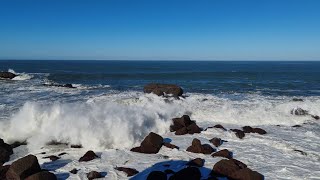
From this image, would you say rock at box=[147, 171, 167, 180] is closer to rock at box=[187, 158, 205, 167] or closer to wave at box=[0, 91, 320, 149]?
rock at box=[187, 158, 205, 167]

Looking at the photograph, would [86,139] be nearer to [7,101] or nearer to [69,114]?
[69,114]

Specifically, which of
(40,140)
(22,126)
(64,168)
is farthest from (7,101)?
(64,168)

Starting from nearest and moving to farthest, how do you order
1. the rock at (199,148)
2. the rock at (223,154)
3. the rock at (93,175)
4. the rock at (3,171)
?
the rock at (3,171)
the rock at (93,175)
the rock at (223,154)
the rock at (199,148)

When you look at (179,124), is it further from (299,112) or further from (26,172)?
(299,112)

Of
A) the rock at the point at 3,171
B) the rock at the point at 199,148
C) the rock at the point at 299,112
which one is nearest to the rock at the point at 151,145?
the rock at the point at 199,148

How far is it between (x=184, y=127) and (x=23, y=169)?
25.3 feet

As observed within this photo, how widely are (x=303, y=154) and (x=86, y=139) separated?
8.46 meters

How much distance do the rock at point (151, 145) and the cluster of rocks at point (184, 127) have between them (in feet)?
7.52

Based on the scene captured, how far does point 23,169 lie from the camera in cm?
890

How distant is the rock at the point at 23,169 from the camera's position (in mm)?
8859

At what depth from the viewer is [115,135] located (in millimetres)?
14016

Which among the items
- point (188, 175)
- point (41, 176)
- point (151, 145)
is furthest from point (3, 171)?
point (188, 175)

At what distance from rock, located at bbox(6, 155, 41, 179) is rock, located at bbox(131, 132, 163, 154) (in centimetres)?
390

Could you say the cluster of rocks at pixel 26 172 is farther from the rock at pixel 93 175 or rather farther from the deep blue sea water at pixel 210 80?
the deep blue sea water at pixel 210 80
